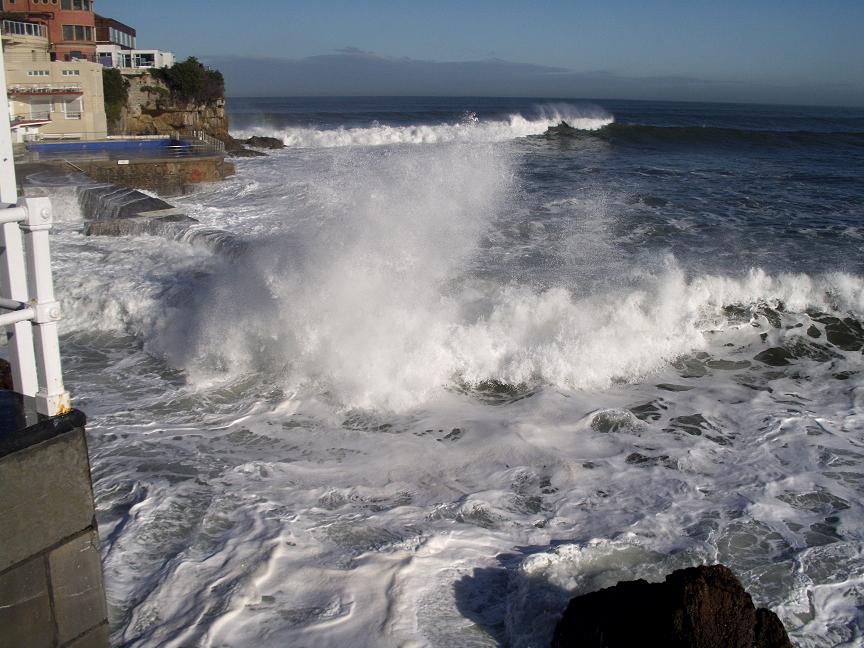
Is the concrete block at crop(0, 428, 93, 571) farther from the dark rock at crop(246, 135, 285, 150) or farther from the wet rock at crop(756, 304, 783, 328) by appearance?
the dark rock at crop(246, 135, 285, 150)

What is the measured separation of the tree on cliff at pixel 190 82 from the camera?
3803cm

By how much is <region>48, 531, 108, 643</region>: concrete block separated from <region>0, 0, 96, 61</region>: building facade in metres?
42.1

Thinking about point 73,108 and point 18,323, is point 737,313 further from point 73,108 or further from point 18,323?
point 73,108

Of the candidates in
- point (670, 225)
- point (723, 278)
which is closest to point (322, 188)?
point (670, 225)

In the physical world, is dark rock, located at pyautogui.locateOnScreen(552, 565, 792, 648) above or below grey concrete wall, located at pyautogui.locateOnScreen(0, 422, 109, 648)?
below

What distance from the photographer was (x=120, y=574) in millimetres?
4344

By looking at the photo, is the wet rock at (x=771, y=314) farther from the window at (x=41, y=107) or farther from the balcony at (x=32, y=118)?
the window at (x=41, y=107)

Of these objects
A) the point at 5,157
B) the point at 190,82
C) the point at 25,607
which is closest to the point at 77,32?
the point at 190,82

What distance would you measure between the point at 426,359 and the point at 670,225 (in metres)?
9.56

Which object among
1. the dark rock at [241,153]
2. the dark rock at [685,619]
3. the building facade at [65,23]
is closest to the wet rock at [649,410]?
the dark rock at [685,619]

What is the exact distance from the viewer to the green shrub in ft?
112

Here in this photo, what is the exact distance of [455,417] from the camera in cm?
718

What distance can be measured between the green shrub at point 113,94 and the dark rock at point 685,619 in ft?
117

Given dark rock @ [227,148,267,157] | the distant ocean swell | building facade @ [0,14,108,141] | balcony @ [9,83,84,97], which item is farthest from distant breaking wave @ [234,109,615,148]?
balcony @ [9,83,84,97]
